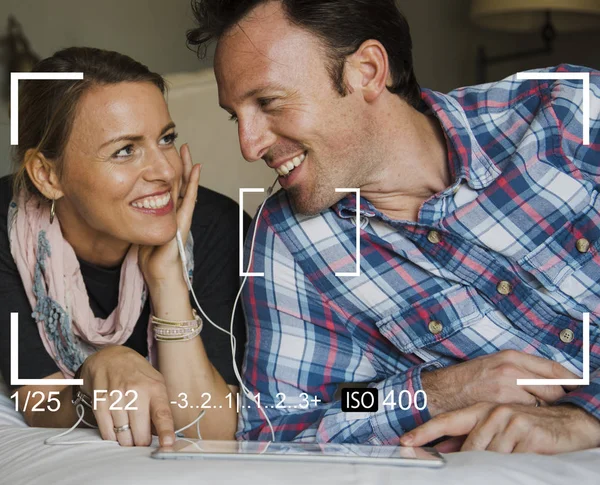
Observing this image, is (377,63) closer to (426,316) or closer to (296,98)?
(296,98)

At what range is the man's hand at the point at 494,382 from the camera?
3.21ft

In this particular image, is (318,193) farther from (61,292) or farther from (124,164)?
(61,292)

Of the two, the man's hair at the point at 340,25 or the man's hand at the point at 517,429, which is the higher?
the man's hair at the point at 340,25

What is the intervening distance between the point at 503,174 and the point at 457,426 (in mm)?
352

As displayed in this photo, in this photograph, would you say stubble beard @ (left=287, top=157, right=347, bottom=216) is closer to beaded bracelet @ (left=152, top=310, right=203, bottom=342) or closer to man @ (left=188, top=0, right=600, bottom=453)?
man @ (left=188, top=0, right=600, bottom=453)

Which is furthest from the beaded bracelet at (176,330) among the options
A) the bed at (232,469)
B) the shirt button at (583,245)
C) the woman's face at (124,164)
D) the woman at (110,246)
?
the shirt button at (583,245)

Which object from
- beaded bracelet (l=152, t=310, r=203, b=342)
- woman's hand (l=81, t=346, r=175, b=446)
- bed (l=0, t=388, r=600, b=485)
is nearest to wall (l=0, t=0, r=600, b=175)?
beaded bracelet (l=152, t=310, r=203, b=342)

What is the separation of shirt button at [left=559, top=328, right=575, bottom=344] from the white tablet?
316 millimetres

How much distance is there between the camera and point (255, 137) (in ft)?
3.52

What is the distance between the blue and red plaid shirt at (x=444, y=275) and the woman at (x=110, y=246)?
9cm

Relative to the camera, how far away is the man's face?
1.06 meters

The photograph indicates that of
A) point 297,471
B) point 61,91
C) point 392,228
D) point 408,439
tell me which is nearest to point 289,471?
point 297,471

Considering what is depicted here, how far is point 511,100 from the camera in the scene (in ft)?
3.78

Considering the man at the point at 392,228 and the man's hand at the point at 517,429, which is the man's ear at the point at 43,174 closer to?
the man at the point at 392,228
